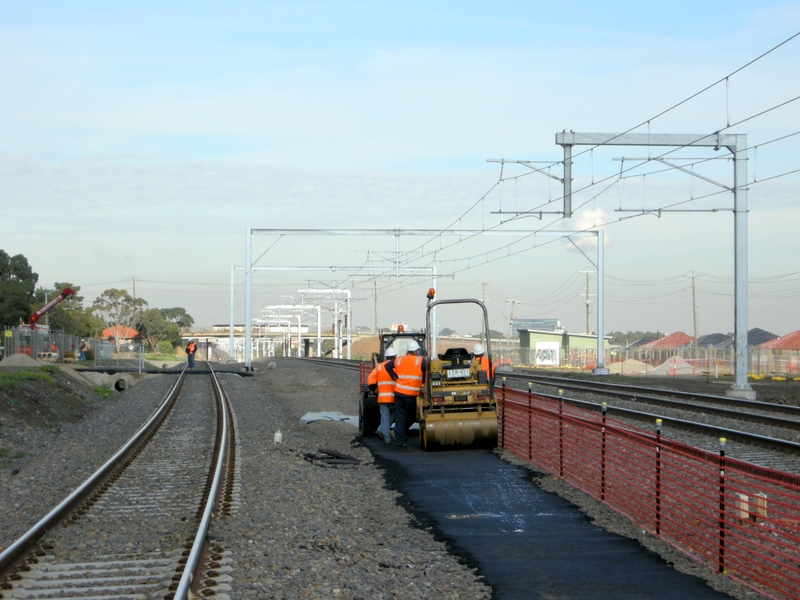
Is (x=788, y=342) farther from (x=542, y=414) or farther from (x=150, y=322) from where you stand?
(x=150, y=322)

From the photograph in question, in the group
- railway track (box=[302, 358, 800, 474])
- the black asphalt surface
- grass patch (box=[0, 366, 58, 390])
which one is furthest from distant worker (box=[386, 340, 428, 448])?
grass patch (box=[0, 366, 58, 390])

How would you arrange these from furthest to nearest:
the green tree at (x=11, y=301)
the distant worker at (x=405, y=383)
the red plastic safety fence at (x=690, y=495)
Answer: the green tree at (x=11, y=301), the distant worker at (x=405, y=383), the red plastic safety fence at (x=690, y=495)

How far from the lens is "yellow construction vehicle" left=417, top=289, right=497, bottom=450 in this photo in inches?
569

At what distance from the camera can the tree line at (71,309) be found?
7806 cm

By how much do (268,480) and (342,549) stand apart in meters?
4.13

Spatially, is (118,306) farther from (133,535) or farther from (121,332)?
(133,535)

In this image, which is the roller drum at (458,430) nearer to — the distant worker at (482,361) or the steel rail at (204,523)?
the distant worker at (482,361)

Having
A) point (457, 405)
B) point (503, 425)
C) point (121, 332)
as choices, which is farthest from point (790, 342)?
point (121, 332)

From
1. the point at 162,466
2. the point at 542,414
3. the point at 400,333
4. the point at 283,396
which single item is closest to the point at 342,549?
the point at 542,414

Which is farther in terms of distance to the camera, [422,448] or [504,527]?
[422,448]

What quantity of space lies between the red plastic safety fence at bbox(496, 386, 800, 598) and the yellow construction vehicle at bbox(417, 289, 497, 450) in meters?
0.71

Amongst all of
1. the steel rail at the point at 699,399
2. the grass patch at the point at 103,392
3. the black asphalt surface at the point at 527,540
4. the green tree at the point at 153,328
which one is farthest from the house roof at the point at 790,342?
the green tree at the point at 153,328

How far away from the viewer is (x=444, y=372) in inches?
569

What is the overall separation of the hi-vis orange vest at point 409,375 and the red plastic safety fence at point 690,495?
6.60ft
